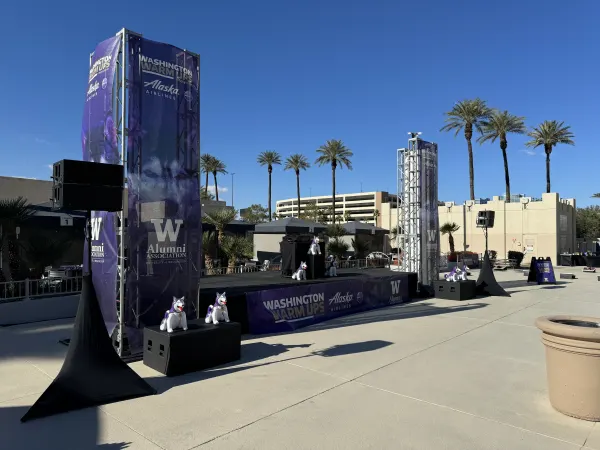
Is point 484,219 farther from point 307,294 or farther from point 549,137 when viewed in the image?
point 549,137

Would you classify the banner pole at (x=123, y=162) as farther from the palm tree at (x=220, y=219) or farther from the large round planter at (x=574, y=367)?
the palm tree at (x=220, y=219)

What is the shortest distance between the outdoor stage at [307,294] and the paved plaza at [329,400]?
2.74 ft

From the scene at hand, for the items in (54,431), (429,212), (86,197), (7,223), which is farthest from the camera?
(429,212)

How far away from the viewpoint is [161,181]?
8.27m

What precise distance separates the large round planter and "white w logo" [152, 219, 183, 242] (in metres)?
6.60

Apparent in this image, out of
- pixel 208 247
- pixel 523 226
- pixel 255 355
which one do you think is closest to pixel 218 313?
pixel 255 355

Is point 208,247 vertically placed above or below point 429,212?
below

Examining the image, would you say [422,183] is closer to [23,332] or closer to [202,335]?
[202,335]

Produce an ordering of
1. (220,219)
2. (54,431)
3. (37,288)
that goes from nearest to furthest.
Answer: (54,431) → (37,288) → (220,219)

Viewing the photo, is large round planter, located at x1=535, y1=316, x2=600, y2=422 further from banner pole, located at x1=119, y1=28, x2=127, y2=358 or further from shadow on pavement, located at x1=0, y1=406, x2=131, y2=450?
banner pole, located at x1=119, y1=28, x2=127, y2=358

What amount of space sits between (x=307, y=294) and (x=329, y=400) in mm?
5629

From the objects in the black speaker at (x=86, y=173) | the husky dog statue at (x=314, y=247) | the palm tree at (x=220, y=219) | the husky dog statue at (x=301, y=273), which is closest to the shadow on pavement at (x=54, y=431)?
the black speaker at (x=86, y=173)

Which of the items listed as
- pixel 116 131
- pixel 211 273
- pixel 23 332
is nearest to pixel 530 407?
pixel 116 131

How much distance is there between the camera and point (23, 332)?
9.70 m
